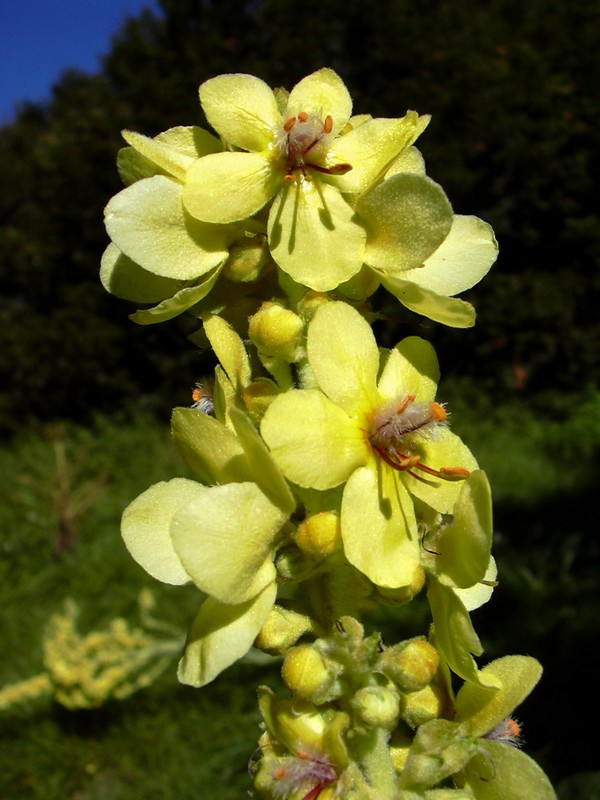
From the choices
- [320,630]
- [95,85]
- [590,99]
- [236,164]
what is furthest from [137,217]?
[95,85]

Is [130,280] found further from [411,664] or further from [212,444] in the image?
[411,664]

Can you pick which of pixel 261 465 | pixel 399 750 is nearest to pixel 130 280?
pixel 261 465

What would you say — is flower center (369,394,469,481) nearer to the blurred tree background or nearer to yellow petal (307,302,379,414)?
yellow petal (307,302,379,414)

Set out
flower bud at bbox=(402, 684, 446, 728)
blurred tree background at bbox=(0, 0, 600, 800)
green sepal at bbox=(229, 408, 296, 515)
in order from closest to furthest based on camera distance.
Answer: green sepal at bbox=(229, 408, 296, 515) < flower bud at bbox=(402, 684, 446, 728) < blurred tree background at bbox=(0, 0, 600, 800)

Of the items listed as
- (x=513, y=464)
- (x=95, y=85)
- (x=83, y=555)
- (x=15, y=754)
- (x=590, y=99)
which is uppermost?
(x=95, y=85)

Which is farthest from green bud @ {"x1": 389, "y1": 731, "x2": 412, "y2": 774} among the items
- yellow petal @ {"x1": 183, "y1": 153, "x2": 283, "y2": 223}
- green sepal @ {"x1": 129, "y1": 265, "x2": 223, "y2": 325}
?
yellow petal @ {"x1": 183, "y1": 153, "x2": 283, "y2": 223}

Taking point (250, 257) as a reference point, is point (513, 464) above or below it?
below

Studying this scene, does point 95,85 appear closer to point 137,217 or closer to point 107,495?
point 107,495
